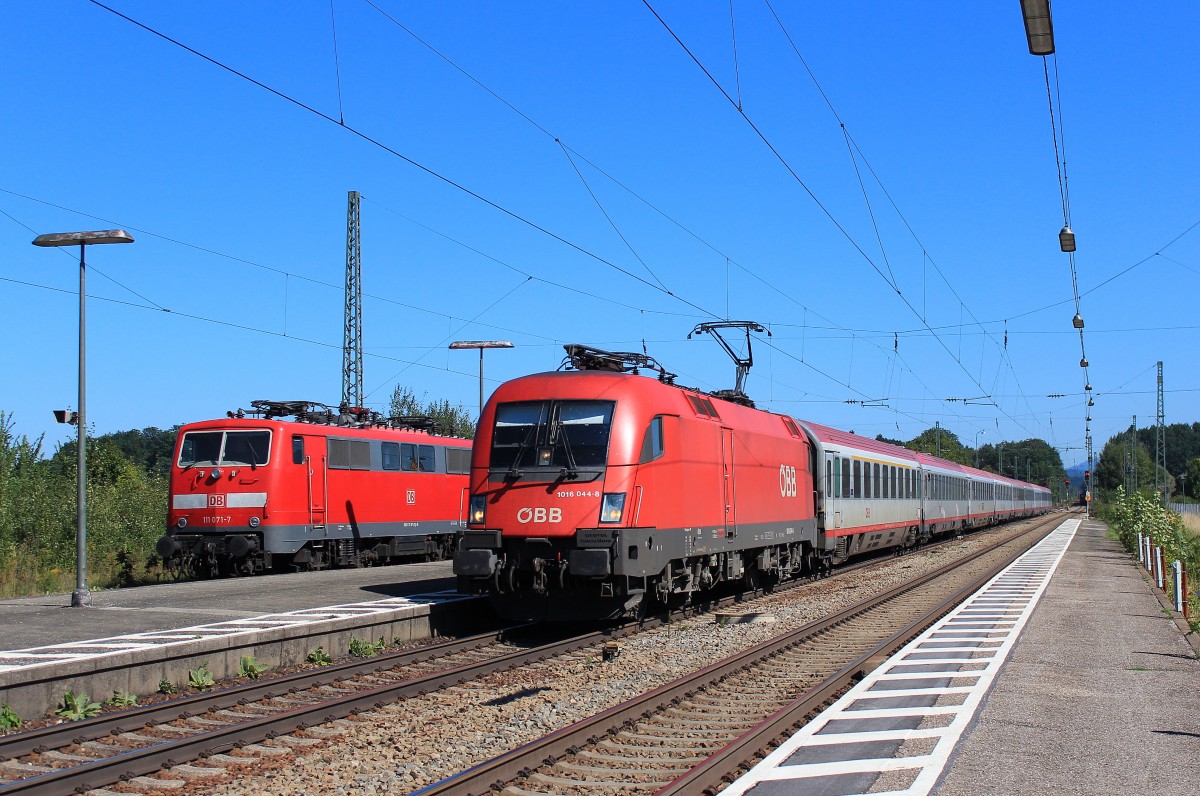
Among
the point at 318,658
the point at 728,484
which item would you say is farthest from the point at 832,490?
the point at 318,658

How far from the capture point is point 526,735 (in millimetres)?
9211

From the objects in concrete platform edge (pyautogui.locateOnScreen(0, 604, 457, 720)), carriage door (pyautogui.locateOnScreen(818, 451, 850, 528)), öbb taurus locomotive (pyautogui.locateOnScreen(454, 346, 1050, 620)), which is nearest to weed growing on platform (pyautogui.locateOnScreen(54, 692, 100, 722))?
concrete platform edge (pyautogui.locateOnScreen(0, 604, 457, 720))

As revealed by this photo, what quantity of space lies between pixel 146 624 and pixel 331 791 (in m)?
6.71

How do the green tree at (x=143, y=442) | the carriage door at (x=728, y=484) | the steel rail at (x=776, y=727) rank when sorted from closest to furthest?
the steel rail at (x=776, y=727) < the carriage door at (x=728, y=484) < the green tree at (x=143, y=442)

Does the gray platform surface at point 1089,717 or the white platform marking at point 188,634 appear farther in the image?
the white platform marking at point 188,634

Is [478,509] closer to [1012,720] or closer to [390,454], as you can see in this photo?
[1012,720]

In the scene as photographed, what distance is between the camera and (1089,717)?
902cm

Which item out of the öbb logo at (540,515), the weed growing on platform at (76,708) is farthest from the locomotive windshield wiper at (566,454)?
the weed growing on platform at (76,708)

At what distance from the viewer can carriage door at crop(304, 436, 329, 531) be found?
23297 mm

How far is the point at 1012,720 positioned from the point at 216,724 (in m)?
6.63

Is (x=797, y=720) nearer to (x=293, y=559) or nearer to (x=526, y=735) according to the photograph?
(x=526, y=735)

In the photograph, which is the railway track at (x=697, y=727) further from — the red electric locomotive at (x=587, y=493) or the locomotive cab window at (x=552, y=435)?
the locomotive cab window at (x=552, y=435)

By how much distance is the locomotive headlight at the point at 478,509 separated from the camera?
595 inches

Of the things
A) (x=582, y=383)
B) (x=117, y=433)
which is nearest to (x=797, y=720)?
(x=582, y=383)
